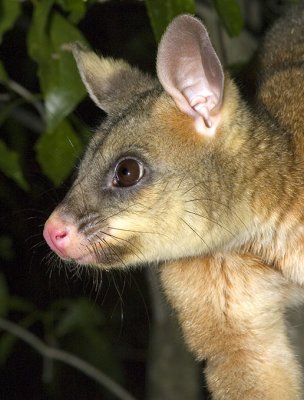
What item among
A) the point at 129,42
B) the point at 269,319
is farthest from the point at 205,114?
the point at 129,42

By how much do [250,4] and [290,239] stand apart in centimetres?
170

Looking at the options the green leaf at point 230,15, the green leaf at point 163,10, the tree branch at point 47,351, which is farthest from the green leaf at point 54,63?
the tree branch at point 47,351

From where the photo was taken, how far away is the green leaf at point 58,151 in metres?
3.40

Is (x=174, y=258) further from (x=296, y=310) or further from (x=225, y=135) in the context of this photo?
(x=296, y=310)

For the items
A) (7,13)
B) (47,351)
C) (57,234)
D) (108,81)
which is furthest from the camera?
(47,351)

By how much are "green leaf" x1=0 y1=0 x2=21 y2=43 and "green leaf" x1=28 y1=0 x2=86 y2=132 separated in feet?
0.22

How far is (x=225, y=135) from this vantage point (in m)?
3.13

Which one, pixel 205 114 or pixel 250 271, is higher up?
pixel 205 114

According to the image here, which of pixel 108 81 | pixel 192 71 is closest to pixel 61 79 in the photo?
pixel 108 81

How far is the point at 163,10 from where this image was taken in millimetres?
3205

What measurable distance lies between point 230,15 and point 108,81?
464 millimetres

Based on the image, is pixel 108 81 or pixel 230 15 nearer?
pixel 230 15

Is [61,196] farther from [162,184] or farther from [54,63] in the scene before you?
[162,184]

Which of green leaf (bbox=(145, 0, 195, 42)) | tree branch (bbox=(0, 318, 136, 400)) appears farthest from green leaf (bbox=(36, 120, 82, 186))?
tree branch (bbox=(0, 318, 136, 400))
